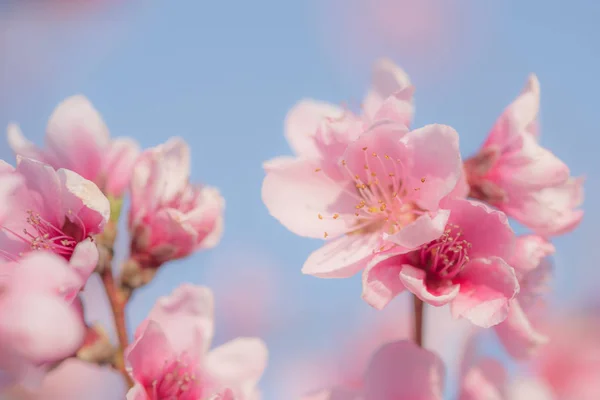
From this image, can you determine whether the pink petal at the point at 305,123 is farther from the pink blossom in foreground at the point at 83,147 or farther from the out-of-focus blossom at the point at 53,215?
the out-of-focus blossom at the point at 53,215

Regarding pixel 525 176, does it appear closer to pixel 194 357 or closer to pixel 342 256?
pixel 342 256

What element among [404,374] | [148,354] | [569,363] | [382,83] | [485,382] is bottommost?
[569,363]

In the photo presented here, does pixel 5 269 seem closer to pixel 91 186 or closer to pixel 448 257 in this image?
pixel 91 186

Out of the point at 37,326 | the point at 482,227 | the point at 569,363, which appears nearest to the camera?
the point at 37,326

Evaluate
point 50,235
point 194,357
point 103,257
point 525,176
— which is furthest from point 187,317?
point 525,176

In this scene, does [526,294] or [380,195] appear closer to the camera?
[526,294]

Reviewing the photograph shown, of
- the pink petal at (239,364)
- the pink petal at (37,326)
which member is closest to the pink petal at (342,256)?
the pink petal at (239,364)

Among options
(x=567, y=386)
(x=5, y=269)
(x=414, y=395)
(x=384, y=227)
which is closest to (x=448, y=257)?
(x=384, y=227)
